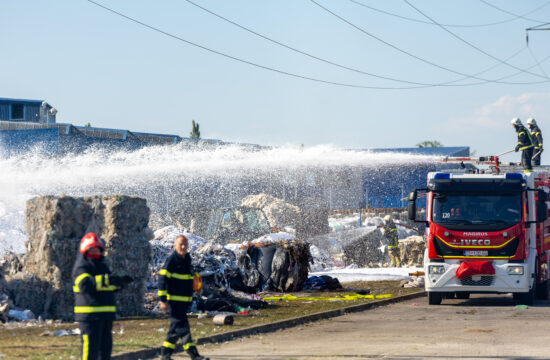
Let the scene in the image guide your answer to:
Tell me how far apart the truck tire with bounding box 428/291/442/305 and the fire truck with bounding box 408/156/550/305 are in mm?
345

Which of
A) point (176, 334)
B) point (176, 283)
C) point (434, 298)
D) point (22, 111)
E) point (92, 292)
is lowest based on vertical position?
point (434, 298)

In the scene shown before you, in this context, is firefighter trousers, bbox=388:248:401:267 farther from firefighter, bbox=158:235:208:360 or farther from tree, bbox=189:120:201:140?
tree, bbox=189:120:201:140

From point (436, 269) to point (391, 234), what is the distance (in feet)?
40.5

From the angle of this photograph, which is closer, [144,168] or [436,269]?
[436,269]

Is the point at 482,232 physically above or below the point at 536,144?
below

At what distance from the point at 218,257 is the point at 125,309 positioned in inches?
189

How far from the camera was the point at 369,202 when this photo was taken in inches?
2274

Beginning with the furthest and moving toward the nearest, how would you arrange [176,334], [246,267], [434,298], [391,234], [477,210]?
1. [391,234]
2. [246,267]
3. [434,298]
4. [477,210]
5. [176,334]

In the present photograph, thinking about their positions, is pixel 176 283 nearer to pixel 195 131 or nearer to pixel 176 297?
pixel 176 297

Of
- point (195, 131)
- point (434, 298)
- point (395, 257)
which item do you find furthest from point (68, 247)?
point (195, 131)

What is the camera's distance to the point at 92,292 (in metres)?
8.18

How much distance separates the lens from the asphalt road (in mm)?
10945

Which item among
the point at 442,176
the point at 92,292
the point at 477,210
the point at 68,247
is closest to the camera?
the point at 92,292

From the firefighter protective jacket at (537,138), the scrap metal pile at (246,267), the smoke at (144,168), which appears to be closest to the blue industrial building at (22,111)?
the smoke at (144,168)
